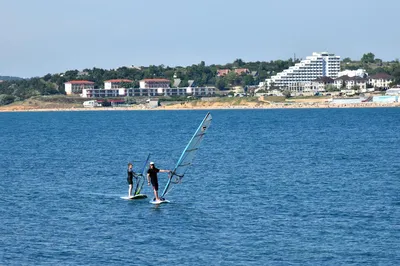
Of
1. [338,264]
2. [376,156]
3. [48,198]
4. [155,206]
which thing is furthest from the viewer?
[376,156]

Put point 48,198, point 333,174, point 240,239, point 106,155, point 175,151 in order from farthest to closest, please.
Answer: point 175,151, point 106,155, point 333,174, point 48,198, point 240,239

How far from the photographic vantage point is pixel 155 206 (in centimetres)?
3634

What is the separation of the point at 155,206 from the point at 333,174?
50.1ft

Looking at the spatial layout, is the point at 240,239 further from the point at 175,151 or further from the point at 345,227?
the point at 175,151

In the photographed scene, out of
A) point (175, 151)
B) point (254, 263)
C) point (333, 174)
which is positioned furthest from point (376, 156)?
point (254, 263)

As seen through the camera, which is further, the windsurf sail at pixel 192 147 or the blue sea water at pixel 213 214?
the windsurf sail at pixel 192 147

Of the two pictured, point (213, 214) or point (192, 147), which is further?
point (192, 147)

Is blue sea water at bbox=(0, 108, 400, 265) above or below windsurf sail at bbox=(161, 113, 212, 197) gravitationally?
below

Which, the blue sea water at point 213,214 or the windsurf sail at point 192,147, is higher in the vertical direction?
the windsurf sail at point 192,147

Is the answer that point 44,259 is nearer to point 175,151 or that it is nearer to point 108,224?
point 108,224

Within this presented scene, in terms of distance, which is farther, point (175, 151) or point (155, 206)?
point (175, 151)

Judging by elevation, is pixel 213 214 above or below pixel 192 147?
Result: below

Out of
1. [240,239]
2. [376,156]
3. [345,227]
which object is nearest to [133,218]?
[240,239]

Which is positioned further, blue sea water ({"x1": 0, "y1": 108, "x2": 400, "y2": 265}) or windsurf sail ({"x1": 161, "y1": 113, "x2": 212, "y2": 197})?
windsurf sail ({"x1": 161, "y1": 113, "x2": 212, "y2": 197})
